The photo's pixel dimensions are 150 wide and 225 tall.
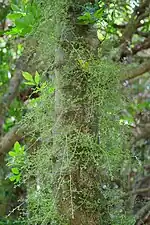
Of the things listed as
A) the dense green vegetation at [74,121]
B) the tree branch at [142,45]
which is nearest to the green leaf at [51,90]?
the dense green vegetation at [74,121]

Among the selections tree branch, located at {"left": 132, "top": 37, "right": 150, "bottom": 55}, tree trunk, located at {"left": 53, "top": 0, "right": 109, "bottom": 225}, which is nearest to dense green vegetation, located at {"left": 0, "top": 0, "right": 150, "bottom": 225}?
tree trunk, located at {"left": 53, "top": 0, "right": 109, "bottom": 225}

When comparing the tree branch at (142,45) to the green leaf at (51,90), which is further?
the tree branch at (142,45)

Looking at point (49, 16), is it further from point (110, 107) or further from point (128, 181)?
point (128, 181)

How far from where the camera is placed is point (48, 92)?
42.8 inches

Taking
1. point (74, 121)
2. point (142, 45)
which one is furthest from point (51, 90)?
point (142, 45)

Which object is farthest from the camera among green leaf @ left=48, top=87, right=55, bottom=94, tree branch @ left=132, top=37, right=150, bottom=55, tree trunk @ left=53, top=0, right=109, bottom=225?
tree branch @ left=132, top=37, right=150, bottom=55

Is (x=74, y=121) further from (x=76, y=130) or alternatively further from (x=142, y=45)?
(x=142, y=45)

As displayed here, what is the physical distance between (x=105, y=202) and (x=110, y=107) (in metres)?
0.22

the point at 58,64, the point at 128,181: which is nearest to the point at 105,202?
the point at 58,64

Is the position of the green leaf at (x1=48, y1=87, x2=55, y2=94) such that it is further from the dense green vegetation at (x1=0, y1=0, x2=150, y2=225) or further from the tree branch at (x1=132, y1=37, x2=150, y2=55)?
the tree branch at (x1=132, y1=37, x2=150, y2=55)

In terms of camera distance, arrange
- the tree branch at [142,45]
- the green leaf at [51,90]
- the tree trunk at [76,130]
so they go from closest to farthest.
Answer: the tree trunk at [76,130] < the green leaf at [51,90] < the tree branch at [142,45]

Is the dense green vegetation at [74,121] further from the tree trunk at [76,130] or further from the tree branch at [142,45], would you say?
the tree branch at [142,45]

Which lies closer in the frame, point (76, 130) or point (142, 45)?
point (76, 130)

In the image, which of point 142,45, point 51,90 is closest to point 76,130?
point 51,90
